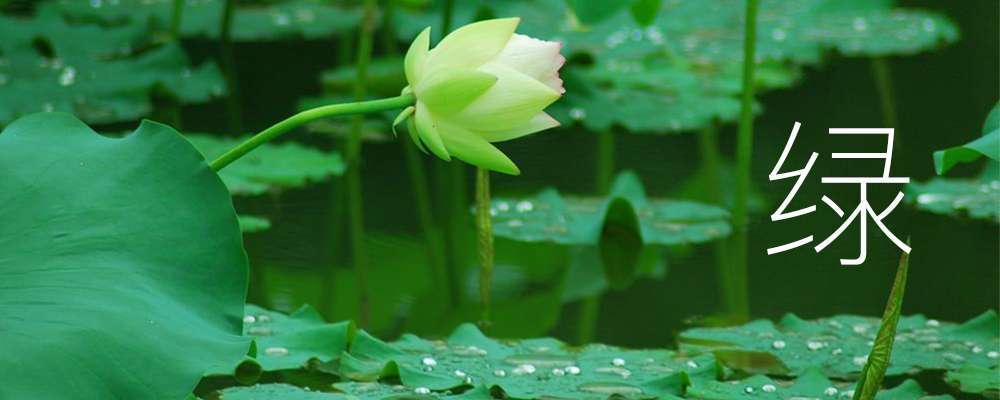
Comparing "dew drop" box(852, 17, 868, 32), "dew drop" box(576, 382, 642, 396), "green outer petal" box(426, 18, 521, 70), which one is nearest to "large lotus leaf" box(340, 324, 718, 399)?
"dew drop" box(576, 382, 642, 396)

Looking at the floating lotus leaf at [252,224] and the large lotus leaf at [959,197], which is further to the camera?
the large lotus leaf at [959,197]

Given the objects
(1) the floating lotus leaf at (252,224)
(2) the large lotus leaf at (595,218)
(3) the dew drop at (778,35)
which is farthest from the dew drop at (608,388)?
(3) the dew drop at (778,35)

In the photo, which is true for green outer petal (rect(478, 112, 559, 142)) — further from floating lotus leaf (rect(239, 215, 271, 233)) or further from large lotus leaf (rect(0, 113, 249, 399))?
floating lotus leaf (rect(239, 215, 271, 233))

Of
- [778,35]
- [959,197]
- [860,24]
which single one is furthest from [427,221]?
[860,24]

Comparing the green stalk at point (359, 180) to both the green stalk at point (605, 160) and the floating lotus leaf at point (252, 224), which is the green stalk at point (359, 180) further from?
the green stalk at point (605, 160)

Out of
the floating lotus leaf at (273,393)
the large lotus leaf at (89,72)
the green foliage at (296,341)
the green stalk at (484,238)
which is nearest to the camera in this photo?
the floating lotus leaf at (273,393)

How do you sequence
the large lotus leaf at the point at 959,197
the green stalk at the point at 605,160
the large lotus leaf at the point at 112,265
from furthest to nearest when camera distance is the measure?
1. the green stalk at the point at 605,160
2. the large lotus leaf at the point at 959,197
3. the large lotus leaf at the point at 112,265

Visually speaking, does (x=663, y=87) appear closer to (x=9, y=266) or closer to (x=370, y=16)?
(x=370, y=16)

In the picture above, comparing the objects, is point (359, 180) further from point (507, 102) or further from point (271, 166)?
point (507, 102)
